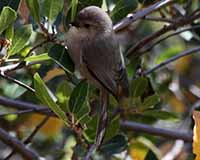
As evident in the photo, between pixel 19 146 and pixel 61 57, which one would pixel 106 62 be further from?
pixel 19 146

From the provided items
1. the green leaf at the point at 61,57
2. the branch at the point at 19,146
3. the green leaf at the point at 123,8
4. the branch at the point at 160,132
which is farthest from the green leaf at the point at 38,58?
the branch at the point at 160,132

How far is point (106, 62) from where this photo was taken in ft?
6.38

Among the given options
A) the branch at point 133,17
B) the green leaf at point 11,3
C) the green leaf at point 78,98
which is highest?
the green leaf at point 11,3

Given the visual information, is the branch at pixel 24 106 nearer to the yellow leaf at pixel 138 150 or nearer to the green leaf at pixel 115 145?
the green leaf at pixel 115 145

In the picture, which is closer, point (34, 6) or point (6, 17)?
point (6, 17)

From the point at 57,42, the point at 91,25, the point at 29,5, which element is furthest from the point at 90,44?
the point at 29,5

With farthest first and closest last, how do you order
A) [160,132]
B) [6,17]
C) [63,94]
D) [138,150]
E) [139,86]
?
[138,150] < [160,132] < [139,86] < [63,94] < [6,17]

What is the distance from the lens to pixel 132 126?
2.34 meters

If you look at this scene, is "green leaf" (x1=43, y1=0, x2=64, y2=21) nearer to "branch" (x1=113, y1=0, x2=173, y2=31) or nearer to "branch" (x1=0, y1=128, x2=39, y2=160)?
"branch" (x1=113, y1=0, x2=173, y2=31)

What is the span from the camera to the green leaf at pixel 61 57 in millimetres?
1688

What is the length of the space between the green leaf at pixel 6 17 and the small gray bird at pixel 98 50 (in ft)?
0.97

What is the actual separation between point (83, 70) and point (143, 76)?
35 centimetres

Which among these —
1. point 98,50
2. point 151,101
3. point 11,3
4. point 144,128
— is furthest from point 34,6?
point 144,128

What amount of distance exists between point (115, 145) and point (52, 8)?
0.61 m
